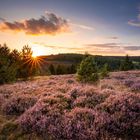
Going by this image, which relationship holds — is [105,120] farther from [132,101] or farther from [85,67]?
[85,67]

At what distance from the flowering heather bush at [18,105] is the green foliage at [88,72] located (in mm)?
10409

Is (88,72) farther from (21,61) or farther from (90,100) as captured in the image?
(21,61)

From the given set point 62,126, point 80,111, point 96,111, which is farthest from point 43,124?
point 96,111

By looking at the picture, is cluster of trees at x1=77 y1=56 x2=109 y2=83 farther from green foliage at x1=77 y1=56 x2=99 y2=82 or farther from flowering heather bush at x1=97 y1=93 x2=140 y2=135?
flowering heather bush at x1=97 y1=93 x2=140 y2=135

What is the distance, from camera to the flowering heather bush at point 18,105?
12.2m

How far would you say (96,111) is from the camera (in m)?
9.73

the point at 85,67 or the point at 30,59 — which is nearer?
the point at 85,67

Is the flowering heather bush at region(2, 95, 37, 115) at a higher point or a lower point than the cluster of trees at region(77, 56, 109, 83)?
lower

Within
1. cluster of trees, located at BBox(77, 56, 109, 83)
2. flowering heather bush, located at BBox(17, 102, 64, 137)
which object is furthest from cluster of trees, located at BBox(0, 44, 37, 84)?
flowering heather bush, located at BBox(17, 102, 64, 137)

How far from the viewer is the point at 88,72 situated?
23188 millimetres

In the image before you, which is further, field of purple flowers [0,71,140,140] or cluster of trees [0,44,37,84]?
cluster of trees [0,44,37,84]

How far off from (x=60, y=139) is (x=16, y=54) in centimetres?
4006

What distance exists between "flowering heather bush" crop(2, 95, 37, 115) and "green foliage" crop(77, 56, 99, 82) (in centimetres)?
1041

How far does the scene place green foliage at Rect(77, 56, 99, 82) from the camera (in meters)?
23.1
